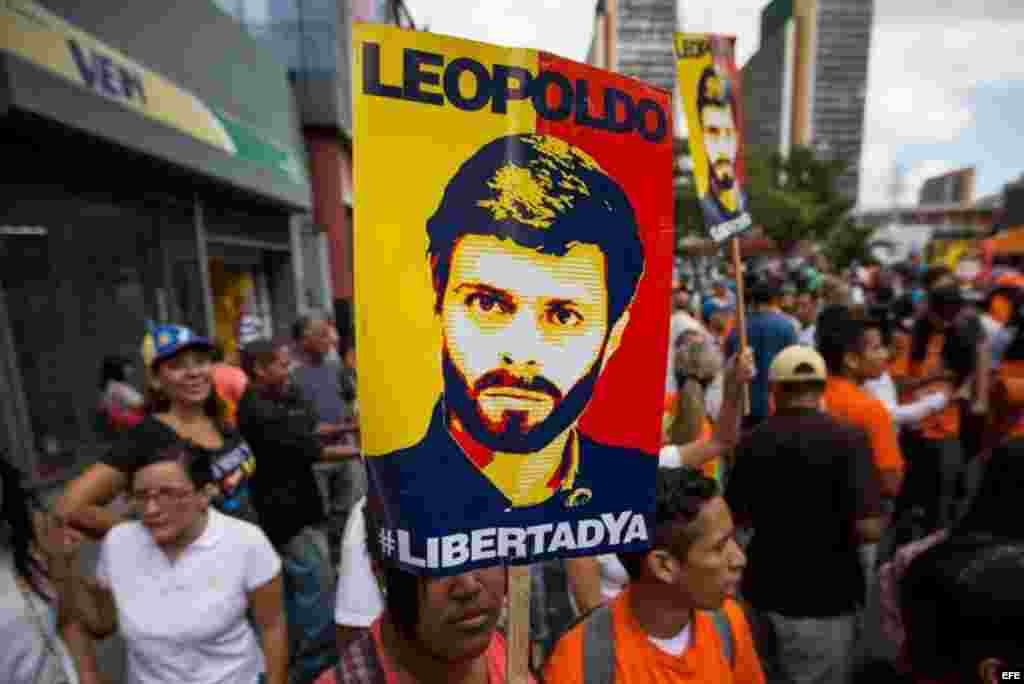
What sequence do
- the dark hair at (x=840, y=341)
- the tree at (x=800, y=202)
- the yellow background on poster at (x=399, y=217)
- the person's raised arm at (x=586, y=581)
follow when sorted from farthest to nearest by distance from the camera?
1. the tree at (x=800, y=202)
2. the dark hair at (x=840, y=341)
3. the person's raised arm at (x=586, y=581)
4. the yellow background on poster at (x=399, y=217)

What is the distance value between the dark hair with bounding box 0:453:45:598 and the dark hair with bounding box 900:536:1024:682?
6.87 ft

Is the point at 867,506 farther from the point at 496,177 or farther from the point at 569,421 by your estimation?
the point at 496,177

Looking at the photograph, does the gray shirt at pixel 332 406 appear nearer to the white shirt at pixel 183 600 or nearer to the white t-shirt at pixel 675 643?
the white shirt at pixel 183 600

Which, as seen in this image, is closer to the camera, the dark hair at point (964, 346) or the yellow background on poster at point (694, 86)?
the yellow background on poster at point (694, 86)

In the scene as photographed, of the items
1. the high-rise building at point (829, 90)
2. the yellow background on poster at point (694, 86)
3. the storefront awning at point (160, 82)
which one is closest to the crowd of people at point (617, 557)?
the yellow background on poster at point (694, 86)

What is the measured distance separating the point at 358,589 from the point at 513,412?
1220 mm

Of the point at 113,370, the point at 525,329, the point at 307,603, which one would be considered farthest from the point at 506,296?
the point at 113,370

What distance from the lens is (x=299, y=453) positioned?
2850 millimetres

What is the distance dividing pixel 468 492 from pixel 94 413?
6.11 metres

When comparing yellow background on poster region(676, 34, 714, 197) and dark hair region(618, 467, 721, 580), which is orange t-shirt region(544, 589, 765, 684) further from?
yellow background on poster region(676, 34, 714, 197)

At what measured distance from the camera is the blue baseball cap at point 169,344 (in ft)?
8.49

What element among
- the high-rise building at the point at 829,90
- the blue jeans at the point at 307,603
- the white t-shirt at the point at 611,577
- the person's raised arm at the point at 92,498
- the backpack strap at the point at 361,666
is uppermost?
the high-rise building at the point at 829,90

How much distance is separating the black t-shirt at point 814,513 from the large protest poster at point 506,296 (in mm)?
1390

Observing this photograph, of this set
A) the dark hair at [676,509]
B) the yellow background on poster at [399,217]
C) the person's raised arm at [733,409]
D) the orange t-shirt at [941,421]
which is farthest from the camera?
the orange t-shirt at [941,421]
